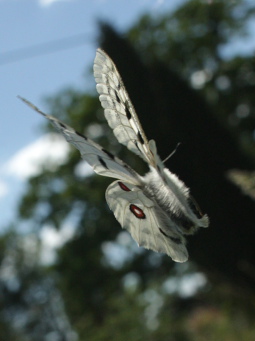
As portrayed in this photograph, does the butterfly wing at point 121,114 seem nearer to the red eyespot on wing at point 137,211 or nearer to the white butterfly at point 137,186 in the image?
the white butterfly at point 137,186

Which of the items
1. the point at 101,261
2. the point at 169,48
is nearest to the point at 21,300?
the point at 101,261

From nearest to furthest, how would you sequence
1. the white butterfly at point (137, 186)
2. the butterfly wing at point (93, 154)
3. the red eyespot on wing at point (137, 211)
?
the white butterfly at point (137, 186) < the butterfly wing at point (93, 154) < the red eyespot on wing at point (137, 211)

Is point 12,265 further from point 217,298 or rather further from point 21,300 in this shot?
point 217,298

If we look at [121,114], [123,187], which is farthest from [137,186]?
[121,114]

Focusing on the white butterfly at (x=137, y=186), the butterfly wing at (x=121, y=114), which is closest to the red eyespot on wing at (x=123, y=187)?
the white butterfly at (x=137, y=186)

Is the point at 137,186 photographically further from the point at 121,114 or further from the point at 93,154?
the point at 121,114

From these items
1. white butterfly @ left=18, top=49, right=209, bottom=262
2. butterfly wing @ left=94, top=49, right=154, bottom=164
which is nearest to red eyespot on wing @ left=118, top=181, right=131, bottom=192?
white butterfly @ left=18, top=49, right=209, bottom=262

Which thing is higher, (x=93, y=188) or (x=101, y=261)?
(x=93, y=188)
